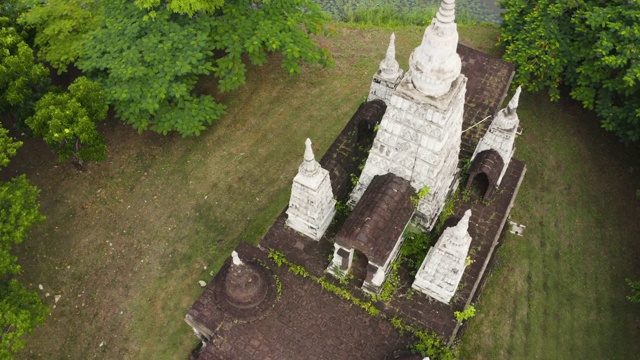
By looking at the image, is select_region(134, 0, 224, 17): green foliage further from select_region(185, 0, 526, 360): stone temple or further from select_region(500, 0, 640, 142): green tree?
select_region(500, 0, 640, 142): green tree

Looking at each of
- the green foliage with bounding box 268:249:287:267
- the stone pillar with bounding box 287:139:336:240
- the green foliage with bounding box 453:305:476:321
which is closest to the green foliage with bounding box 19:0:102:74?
the stone pillar with bounding box 287:139:336:240

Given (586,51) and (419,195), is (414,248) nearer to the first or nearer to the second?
(419,195)

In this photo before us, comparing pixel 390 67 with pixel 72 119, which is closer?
pixel 390 67

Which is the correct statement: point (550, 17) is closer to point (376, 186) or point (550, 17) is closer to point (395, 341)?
point (376, 186)

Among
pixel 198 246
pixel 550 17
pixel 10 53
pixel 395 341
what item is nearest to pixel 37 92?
pixel 10 53

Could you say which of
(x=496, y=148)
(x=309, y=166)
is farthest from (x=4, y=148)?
(x=496, y=148)

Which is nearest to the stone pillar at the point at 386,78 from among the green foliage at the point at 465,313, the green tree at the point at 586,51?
the green tree at the point at 586,51

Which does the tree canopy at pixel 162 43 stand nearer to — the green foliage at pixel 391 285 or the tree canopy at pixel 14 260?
the tree canopy at pixel 14 260
